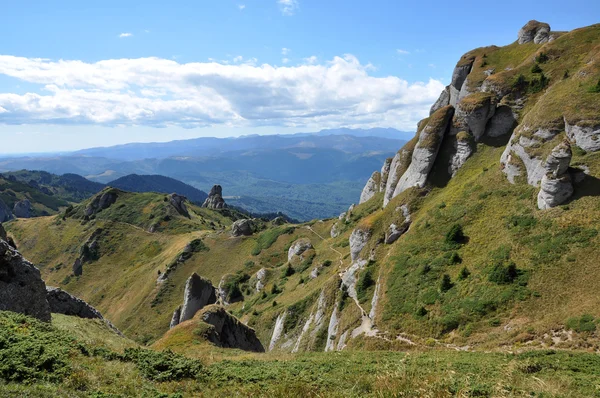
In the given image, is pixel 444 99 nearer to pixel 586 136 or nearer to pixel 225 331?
pixel 586 136

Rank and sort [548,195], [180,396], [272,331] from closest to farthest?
[180,396], [548,195], [272,331]

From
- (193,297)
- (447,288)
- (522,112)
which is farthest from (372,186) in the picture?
(447,288)

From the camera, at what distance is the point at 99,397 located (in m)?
13.1

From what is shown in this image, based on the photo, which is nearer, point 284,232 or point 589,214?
point 589,214

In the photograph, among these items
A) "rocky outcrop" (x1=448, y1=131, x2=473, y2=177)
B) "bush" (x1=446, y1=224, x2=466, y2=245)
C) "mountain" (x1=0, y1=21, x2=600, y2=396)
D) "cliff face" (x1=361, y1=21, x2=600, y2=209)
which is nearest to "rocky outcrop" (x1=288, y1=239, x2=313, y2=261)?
"mountain" (x1=0, y1=21, x2=600, y2=396)

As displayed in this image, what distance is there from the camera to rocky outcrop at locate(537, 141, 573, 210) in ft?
144

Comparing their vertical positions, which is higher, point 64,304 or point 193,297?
point 64,304

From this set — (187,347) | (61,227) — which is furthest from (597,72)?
(61,227)

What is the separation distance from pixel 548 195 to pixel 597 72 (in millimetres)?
28818

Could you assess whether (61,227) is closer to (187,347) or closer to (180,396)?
(187,347)

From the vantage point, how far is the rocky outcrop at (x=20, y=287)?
28.1 m

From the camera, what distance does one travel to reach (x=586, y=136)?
49031 mm

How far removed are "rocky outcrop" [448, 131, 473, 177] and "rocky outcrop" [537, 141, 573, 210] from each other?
24595mm

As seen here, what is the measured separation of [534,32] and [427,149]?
Answer: 2151 inches
